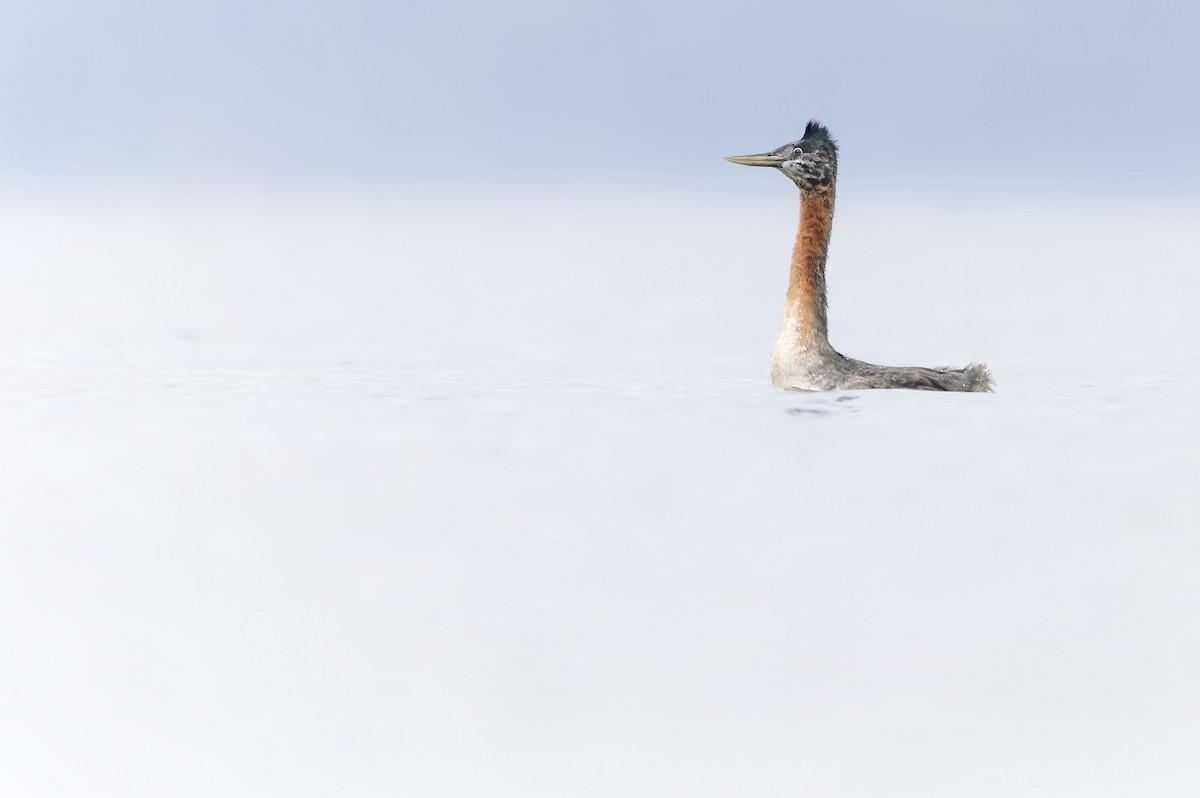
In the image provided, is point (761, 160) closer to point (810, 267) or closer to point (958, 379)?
point (810, 267)

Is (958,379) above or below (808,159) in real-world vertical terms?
below

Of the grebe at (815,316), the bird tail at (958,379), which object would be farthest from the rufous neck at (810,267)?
the bird tail at (958,379)

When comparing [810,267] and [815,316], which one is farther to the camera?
[810,267]

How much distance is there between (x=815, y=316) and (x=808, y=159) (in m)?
1.32

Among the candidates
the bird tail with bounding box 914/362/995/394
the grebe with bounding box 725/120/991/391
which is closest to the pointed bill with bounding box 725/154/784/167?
the grebe with bounding box 725/120/991/391

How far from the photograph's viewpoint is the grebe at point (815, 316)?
1266 centimetres

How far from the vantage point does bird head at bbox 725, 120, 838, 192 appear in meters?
13.2

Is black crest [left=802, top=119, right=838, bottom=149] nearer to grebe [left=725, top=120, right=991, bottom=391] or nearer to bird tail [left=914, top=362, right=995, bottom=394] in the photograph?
grebe [left=725, top=120, right=991, bottom=391]

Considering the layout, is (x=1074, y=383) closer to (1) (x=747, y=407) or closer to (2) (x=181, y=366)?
(1) (x=747, y=407)

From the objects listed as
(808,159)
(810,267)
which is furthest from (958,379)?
(808,159)

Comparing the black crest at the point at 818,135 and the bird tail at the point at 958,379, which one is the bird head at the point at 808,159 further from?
the bird tail at the point at 958,379

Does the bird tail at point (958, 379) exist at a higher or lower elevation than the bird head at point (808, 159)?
lower

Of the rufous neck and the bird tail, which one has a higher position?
the rufous neck

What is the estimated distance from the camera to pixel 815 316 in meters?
13.0
